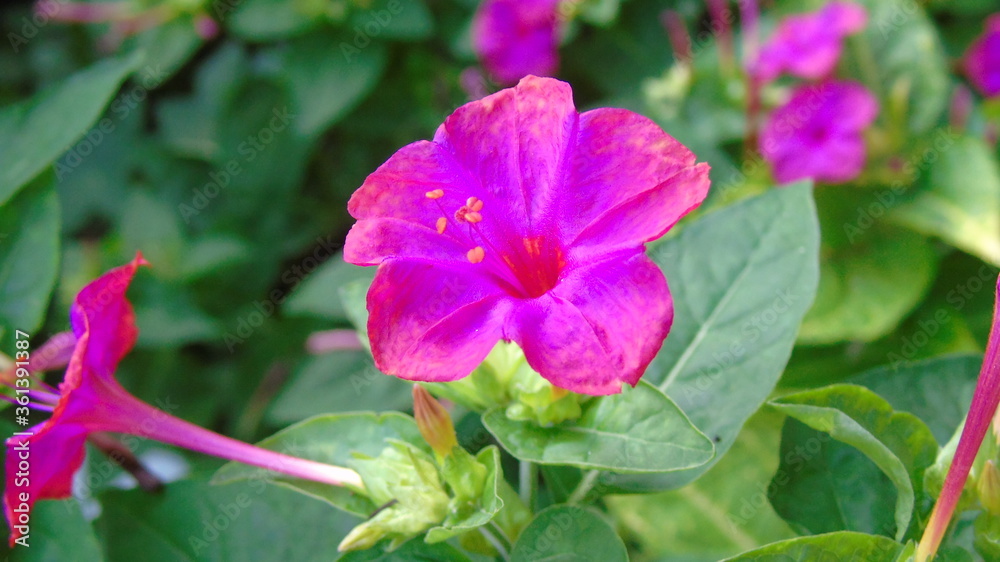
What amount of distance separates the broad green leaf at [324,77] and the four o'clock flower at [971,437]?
1.43m

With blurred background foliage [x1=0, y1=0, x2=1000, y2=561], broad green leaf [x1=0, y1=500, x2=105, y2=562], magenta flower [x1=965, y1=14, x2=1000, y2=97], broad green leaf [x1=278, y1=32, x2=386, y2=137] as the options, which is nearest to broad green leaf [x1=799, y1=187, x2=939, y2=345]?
blurred background foliage [x1=0, y1=0, x2=1000, y2=561]

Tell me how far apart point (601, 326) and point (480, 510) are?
21cm

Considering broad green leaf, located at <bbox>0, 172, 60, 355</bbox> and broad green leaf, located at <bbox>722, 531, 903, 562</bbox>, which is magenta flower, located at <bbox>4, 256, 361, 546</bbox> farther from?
broad green leaf, located at <bbox>722, 531, 903, 562</bbox>

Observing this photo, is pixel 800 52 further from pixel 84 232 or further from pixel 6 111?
pixel 84 232

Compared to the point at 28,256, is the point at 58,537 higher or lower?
lower

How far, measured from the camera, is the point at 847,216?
1544 mm

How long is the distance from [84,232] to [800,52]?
1745mm

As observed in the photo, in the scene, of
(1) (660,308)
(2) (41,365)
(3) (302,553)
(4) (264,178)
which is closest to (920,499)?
(1) (660,308)

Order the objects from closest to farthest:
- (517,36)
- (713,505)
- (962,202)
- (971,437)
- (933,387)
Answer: (971,437) → (933,387) → (713,505) → (962,202) → (517,36)

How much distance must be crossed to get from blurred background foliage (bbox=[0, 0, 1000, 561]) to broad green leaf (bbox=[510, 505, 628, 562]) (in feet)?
0.87

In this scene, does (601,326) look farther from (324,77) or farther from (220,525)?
(324,77)

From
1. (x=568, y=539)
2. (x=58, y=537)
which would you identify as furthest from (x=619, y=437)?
(x=58, y=537)

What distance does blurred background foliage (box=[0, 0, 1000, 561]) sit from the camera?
3.30ft

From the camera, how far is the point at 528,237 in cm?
72
